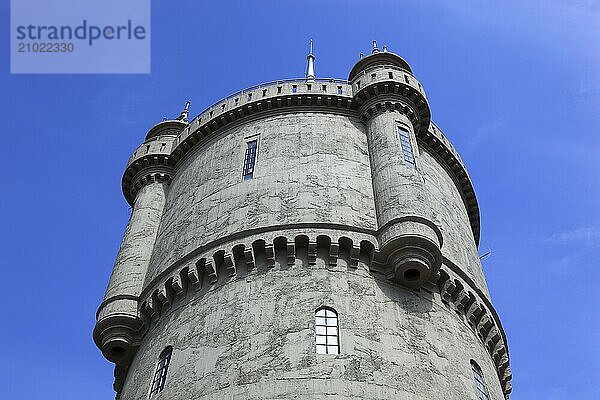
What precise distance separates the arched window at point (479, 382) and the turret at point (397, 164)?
3.85m

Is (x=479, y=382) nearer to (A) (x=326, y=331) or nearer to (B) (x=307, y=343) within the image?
(A) (x=326, y=331)

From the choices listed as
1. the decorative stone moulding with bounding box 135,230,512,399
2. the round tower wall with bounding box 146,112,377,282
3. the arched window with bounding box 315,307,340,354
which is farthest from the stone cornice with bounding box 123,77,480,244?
the arched window with bounding box 315,307,340,354

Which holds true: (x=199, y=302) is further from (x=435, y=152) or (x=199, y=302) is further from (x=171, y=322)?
(x=435, y=152)

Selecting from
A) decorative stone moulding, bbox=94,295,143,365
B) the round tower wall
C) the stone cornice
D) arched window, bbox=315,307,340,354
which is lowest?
arched window, bbox=315,307,340,354

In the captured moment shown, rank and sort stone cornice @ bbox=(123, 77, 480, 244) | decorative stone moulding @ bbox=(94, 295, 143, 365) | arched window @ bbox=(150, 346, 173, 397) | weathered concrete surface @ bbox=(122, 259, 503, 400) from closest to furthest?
1. weathered concrete surface @ bbox=(122, 259, 503, 400)
2. arched window @ bbox=(150, 346, 173, 397)
3. decorative stone moulding @ bbox=(94, 295, 143, 365)
4. stone cornice @ bbox=(123, 77, 480, 244)

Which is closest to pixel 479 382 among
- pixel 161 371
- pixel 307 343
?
pixel 307 343

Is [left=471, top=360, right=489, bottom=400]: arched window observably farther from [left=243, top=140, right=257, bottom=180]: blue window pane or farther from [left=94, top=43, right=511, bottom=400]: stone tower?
[left=243, top=140, right=257, bottom=180]: blue window pane

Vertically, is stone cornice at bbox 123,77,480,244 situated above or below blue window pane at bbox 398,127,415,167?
above

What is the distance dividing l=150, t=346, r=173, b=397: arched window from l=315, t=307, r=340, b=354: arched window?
234 inches

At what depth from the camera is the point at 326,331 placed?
86.8 ft

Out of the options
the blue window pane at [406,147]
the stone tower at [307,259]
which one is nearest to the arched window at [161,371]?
the stone tower at [307,259]

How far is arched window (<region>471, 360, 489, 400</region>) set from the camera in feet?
92.2

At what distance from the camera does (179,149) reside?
38156 millimetres

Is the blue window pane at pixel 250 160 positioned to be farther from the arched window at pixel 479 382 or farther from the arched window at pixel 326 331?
the arched window at pixel 479 382
